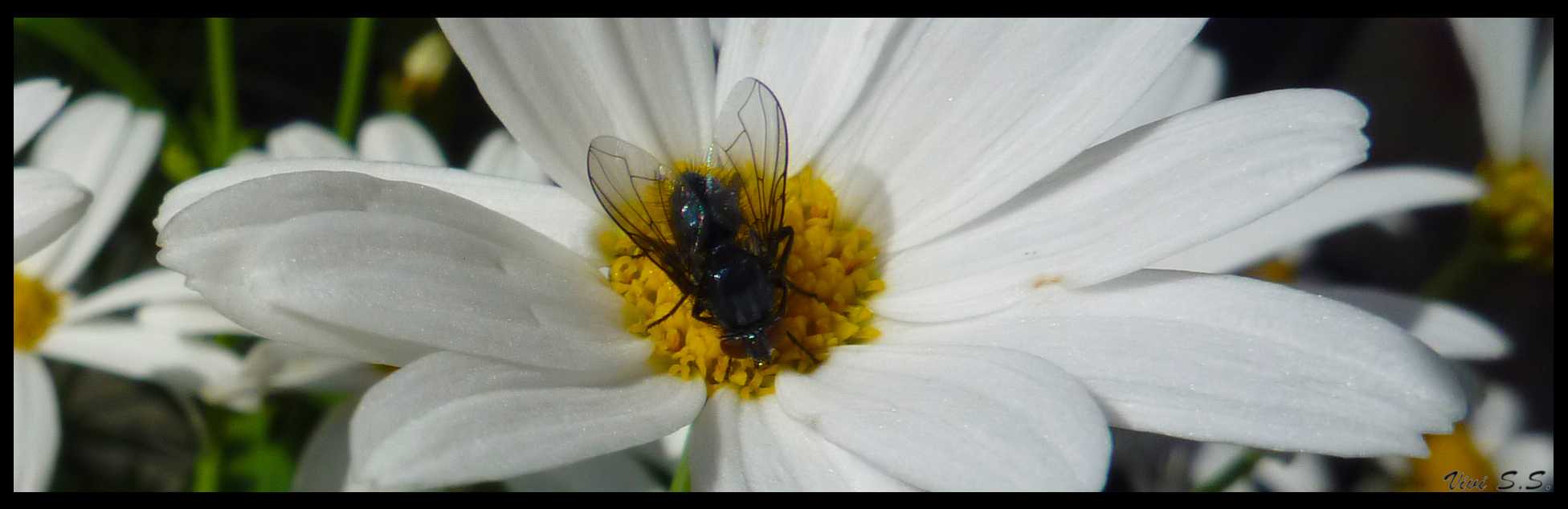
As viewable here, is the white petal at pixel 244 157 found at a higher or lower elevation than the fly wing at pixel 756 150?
higher

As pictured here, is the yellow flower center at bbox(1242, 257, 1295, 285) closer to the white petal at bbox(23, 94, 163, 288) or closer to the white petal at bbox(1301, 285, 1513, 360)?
A: the white petal at bbox(1301, 285, 1513, 360)

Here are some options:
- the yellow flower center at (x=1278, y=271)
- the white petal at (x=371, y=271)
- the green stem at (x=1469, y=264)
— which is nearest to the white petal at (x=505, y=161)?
the white petal at (x=371, y=271)

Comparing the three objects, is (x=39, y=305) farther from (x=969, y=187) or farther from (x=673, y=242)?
(x=969, y=187)

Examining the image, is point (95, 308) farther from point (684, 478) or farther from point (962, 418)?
point (962, 418)

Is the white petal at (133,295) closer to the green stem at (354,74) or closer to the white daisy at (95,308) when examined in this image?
the white daisy at (95,308)

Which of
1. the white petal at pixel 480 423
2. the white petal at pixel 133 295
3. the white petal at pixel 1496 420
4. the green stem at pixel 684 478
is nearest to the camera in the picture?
the white petal at pixel 480 423
